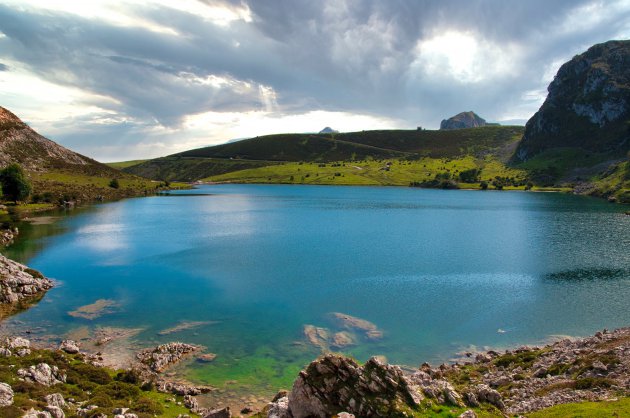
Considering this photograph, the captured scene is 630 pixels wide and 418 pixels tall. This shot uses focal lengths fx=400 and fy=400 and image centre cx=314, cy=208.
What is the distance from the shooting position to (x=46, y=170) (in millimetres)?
195125

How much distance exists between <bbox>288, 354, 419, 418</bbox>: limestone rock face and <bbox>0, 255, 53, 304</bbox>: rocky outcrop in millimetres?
48989

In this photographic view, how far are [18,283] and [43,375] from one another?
3454 centimetres

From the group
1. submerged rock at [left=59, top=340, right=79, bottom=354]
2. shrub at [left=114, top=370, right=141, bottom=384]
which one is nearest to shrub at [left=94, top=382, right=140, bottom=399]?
shrub at [left=114, top=370, right=141, bottom=384]

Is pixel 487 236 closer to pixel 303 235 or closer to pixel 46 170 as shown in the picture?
pixel 303 235

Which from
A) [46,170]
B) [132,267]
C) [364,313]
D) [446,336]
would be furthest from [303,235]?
[46,170]

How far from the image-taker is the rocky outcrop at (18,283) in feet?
171

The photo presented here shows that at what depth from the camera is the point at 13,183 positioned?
423 ft

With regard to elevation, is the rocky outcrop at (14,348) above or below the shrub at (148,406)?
above

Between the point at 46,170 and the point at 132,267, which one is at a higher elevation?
the point at 46,170

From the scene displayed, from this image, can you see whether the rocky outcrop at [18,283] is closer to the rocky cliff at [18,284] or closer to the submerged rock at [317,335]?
the rocky cliff at [18,284]

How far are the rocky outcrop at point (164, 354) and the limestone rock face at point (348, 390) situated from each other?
19.4 m

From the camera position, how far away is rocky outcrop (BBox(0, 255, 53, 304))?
52.1 m

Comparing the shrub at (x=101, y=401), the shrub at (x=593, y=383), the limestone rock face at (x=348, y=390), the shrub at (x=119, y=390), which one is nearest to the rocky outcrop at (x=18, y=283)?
the shrub at (x=119, y=390)

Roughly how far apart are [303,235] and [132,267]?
4562 cm
